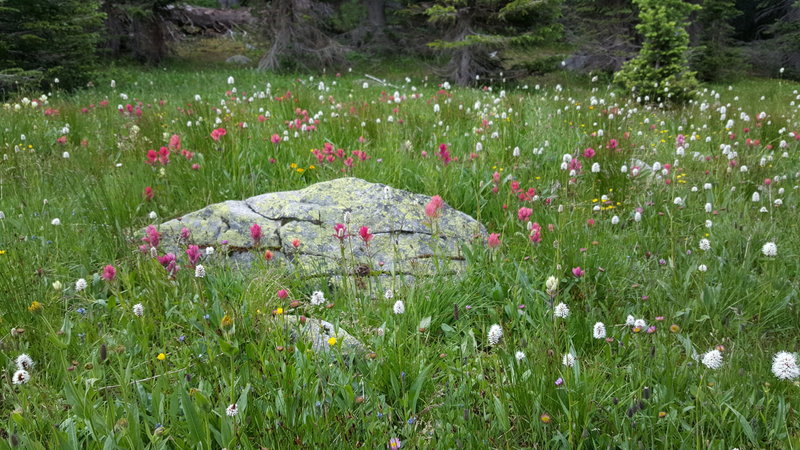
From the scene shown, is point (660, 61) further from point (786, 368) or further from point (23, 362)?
point (23, 362)

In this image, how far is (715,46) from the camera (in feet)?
63.2

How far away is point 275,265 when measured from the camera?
3348mm

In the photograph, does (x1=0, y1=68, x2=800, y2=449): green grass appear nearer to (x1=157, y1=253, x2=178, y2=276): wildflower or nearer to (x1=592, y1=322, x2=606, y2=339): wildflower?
(x1=592, y1=322, x2=606, y2=339): wildflower

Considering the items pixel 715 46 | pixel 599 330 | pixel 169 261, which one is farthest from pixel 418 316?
pixel 715 46

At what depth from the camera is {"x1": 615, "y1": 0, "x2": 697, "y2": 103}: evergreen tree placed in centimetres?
1049

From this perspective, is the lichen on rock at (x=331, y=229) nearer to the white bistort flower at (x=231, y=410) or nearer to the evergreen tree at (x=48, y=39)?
the white bistort flower at (x=231, y=410)

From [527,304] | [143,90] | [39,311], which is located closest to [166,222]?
[39,311]

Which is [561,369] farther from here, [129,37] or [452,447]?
[129,37]

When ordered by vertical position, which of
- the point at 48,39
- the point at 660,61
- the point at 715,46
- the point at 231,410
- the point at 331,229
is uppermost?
the point at 48,39

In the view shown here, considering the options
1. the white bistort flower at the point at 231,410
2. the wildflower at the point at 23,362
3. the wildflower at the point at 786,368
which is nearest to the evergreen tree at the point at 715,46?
the wildflower at the point at 786,368

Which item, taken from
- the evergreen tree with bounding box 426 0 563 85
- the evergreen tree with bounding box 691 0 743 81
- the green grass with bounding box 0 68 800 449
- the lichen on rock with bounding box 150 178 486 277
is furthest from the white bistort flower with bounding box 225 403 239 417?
the evergreen tree with bounding box 691 0 743 81

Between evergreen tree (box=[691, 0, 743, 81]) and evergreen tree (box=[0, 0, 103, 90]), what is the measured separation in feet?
62.0

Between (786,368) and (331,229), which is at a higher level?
(786,368)

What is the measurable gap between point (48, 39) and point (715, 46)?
2191cm
